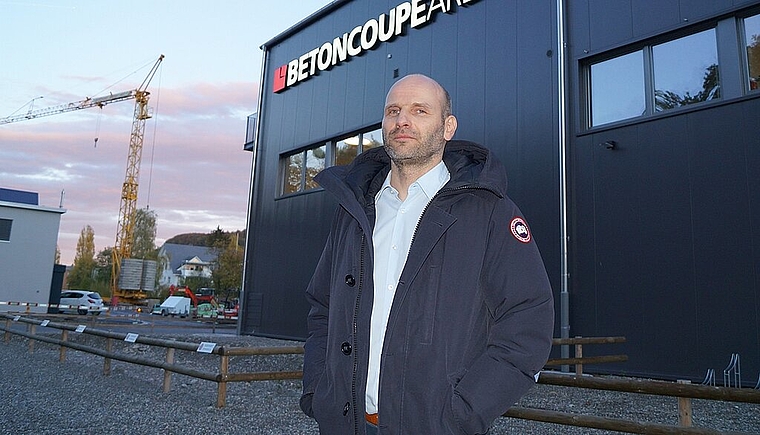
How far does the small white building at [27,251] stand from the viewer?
30844mm

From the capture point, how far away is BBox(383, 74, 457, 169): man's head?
2.22 m

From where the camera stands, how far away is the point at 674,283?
8.80 metres

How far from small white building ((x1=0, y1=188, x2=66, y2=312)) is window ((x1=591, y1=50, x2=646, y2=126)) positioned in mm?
31272

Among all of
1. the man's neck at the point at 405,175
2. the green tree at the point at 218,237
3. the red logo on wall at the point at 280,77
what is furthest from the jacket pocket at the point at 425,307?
the green tree at the point at 218,237

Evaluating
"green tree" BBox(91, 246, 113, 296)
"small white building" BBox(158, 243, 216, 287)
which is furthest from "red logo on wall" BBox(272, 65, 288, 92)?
"small white building" BBox(158, 243, 216, 287)

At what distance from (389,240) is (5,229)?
118ft

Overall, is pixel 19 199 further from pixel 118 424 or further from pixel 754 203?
pixel 754 203

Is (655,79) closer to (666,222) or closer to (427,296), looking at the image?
(666,222)

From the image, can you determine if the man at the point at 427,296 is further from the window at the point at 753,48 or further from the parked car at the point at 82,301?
the parked car at the point at 82,301

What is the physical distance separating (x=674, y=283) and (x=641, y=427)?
5008 millimetres

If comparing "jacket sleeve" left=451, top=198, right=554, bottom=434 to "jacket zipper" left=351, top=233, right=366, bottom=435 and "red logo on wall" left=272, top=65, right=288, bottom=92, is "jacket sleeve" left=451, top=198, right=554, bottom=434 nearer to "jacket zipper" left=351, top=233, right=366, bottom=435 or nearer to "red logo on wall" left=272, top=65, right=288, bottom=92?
"jacket zipper" left=351, top=233, right=366, bottom=435

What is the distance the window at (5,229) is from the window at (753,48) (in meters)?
35.0

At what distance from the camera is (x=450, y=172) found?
2.31 metres

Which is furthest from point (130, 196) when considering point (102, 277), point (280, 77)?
point (280, 77)
